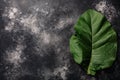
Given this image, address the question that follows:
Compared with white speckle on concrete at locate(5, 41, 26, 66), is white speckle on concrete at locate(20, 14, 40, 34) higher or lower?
higher

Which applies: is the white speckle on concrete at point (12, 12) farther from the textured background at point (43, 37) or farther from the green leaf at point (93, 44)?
the green leaf at point (93, 44)

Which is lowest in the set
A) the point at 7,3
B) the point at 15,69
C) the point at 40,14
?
the point at 15,69

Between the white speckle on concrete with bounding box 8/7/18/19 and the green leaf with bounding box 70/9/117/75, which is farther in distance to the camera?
the white speckle on concrete with bounding box 8/7/18/19

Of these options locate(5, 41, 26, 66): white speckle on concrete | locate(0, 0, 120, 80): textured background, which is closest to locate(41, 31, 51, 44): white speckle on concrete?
locate(0, 0, 120, 80): textured background

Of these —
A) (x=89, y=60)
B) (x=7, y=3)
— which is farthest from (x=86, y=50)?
(x=7, y=3)

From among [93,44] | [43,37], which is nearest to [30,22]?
[43,37]

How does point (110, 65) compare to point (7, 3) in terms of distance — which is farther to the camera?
point (7, 3)

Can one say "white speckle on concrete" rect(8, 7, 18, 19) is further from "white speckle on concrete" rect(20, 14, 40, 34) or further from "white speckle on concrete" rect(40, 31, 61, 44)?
"white speckle on concrete" rect(40, 31, 61, 44)

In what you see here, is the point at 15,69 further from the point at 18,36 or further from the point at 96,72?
the point at 96,72

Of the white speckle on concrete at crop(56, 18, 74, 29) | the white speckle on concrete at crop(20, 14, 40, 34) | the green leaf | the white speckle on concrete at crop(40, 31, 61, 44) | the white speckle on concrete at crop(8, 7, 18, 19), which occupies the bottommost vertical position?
the green leaf
